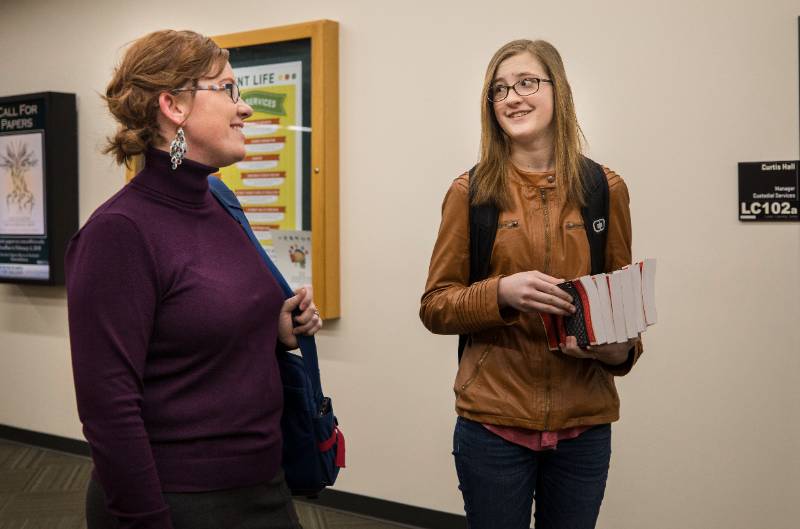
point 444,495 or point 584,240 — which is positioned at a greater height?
point 584,240

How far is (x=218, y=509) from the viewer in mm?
1414

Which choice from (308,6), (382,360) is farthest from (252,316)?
(308,6)

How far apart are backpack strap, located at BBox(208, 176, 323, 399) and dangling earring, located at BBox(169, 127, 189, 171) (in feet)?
0.51

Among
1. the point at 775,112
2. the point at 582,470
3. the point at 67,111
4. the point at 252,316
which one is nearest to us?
the point at 252,316

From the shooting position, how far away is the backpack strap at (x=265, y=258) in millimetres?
1594

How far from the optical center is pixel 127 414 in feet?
4.22

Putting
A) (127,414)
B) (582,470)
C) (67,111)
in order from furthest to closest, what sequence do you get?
(67,111) < (582,470) < (127,414)

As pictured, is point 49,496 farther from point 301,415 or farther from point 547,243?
point 547,243

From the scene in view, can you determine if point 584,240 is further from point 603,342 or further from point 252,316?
point 252,316

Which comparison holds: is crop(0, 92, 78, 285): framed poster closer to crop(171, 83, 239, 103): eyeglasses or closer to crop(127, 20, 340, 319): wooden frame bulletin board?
crop(127, 20, 340, 319): wooden frame bulletin board

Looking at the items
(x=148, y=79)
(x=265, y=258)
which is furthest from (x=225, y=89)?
(x=265, y=258)

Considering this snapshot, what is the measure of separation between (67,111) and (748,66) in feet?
11.5

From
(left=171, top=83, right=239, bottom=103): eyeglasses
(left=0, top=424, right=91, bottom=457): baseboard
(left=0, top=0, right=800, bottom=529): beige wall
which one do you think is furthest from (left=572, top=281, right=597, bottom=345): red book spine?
(left=0, top=424, right=91, bottom=457): baseboard

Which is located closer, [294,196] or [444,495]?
[444,495]
